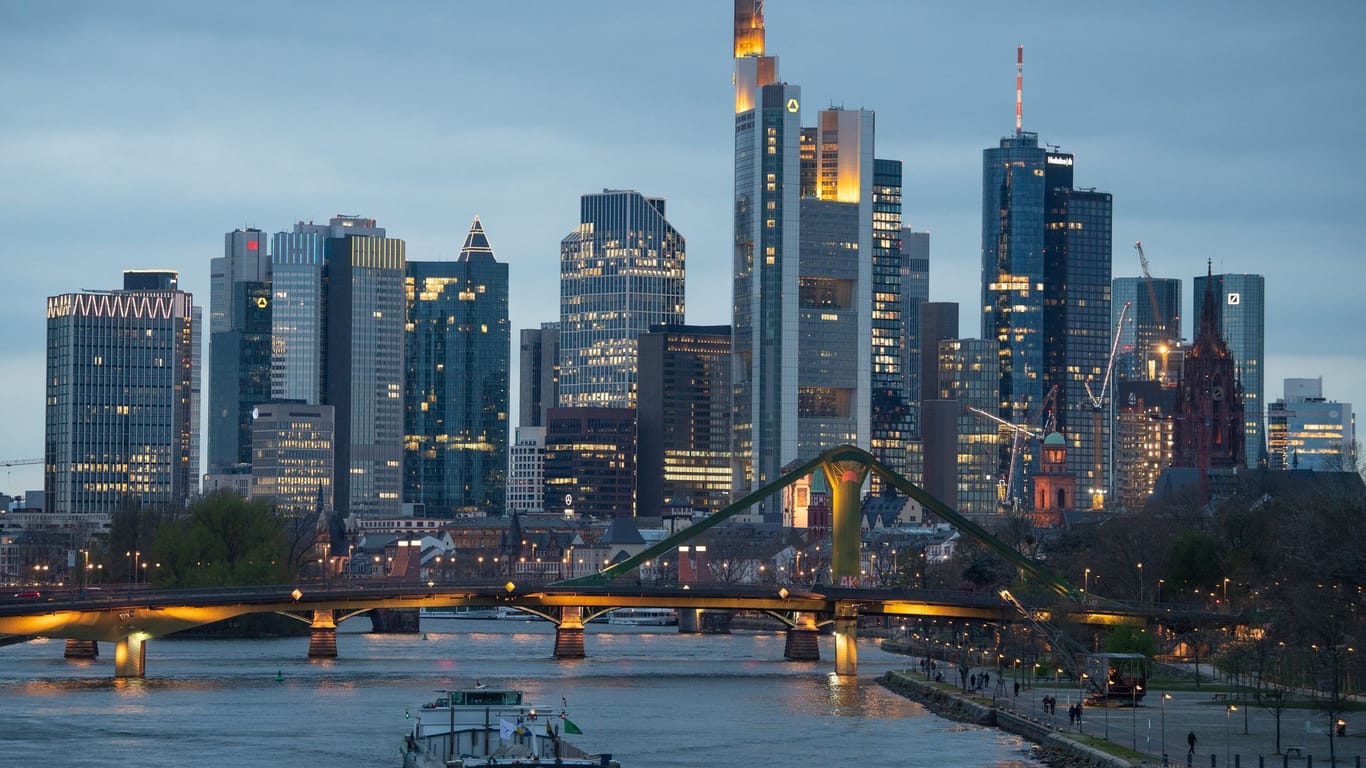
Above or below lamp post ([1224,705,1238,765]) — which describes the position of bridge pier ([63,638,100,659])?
below

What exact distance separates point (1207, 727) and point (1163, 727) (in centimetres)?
537

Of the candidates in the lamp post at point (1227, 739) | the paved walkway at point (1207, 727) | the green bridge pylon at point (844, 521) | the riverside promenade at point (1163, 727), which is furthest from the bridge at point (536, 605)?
the lamp post at point (1227, 739)

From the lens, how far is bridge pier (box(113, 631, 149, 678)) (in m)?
123

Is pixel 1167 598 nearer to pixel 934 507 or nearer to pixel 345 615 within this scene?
Answer: pixel 934 507

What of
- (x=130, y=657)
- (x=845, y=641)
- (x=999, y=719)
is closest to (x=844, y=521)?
(x=845, y=641)

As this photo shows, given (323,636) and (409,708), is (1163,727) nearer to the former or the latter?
(409,708)

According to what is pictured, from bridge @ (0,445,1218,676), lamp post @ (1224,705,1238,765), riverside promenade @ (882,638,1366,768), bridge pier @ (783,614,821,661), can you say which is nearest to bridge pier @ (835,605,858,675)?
bridge @ (0,445,1218,676)

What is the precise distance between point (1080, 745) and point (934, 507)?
8411 cm

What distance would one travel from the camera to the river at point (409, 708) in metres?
88.1

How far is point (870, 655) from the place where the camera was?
167 meters

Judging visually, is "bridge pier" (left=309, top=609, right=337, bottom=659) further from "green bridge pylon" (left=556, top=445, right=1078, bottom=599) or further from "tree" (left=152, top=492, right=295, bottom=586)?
"tree" (left=152, top=492, right=295, bottom=586)

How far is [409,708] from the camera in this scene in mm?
104625

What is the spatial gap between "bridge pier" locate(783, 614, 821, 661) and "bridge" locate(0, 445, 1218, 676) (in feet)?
0.20

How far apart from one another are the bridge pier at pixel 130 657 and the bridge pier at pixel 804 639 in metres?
43.9
